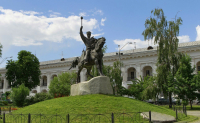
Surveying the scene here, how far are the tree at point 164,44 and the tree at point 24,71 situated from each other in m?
27.1

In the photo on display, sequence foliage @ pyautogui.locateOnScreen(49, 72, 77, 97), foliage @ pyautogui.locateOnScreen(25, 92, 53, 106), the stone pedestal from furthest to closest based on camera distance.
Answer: foliage @ pyautogui.locateOnScreen(49, 72, 77, 97)
foliage @ pyautogui.locateOnScreen(25, 92, 53, 106)
the stone pedestal

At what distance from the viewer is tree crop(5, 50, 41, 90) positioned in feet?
153

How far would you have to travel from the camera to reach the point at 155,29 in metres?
29.0

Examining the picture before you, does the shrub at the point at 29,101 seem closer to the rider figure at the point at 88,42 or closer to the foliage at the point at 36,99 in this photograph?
the foliage at the point at 36,99

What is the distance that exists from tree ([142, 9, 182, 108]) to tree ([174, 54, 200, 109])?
37.1 inches

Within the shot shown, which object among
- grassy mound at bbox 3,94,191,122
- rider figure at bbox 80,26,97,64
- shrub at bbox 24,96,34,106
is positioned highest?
rider figure at bbox 80,26,97,64

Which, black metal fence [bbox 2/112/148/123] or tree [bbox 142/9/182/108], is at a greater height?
tree [bbox 142/9/182/108]

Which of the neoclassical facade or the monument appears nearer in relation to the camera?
the monument

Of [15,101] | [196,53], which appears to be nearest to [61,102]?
[15,101]

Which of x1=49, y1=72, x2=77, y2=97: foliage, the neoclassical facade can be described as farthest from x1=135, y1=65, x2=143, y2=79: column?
x1=49, y1=72, x2=77, y2=97: foliage

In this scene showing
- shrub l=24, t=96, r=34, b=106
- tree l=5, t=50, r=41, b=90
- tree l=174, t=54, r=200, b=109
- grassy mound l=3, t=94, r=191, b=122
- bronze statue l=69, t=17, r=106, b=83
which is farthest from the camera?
tree l=5, t=50, r=41, b=90

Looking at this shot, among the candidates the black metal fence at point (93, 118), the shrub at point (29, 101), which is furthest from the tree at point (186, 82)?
the shrub at point (29, 101)

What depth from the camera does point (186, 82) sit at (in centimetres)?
2727

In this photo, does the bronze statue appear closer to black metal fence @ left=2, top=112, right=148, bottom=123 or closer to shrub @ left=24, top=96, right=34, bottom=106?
black metal fence @ left=2, top=112, right=148, bottom=123
